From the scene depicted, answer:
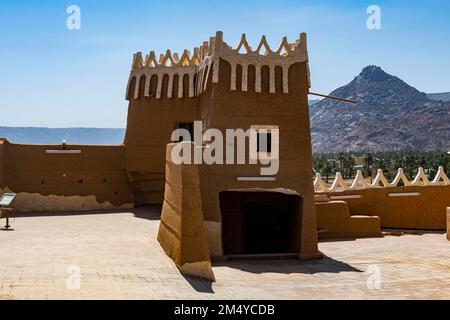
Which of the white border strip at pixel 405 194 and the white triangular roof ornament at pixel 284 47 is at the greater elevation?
the white triangular roof ornament at pixel 284 47

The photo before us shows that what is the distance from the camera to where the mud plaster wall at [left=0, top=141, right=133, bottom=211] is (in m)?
24.2

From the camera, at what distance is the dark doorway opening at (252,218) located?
23.1 meters

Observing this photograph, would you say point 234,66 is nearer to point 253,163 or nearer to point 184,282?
point 253,163

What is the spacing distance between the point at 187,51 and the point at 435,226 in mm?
15696

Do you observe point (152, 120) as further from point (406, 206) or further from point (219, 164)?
point (406, 206)

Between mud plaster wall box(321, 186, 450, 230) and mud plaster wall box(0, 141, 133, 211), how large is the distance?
37.0ft

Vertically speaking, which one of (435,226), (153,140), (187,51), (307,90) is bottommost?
(435,226)

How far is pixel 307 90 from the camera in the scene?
21203mm

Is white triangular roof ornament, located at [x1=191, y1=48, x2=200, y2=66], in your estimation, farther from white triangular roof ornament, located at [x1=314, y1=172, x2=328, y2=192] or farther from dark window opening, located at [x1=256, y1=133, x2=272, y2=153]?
white triangular roof ornament, located at [x1=314, y1=172, x2=328, y2=192]

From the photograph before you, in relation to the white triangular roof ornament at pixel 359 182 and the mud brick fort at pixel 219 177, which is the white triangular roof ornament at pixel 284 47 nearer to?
the mud brick fort at pixel 219 177

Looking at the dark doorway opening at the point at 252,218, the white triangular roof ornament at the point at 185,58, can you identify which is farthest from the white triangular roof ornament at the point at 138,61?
the dark doorway opening at the point at 252,218

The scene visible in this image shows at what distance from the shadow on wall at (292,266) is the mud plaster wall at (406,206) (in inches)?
363
